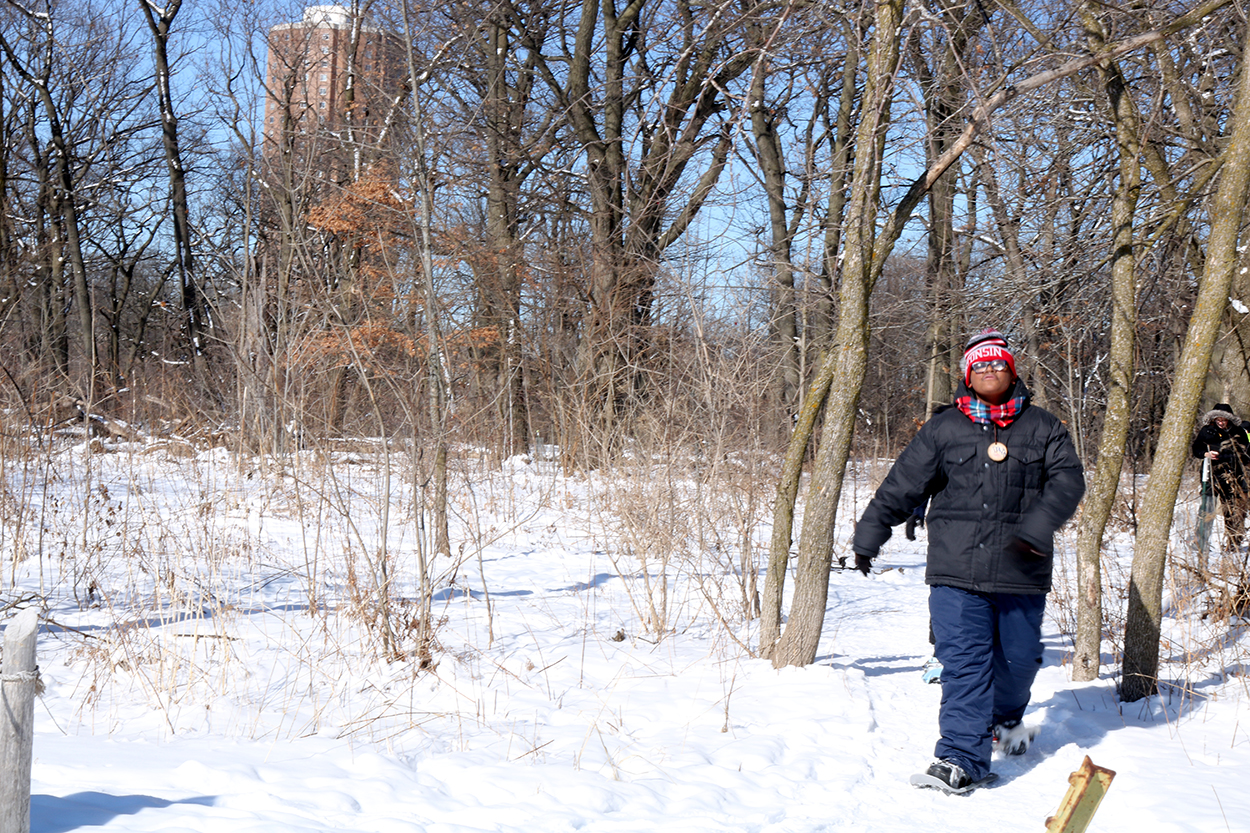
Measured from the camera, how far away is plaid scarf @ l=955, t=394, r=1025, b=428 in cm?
385

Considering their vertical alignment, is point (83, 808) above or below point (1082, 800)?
below

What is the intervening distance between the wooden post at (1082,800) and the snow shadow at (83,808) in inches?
92.6

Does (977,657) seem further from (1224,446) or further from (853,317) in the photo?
(1224,446)

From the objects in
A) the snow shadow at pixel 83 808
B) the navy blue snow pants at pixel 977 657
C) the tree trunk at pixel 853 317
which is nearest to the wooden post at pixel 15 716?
the snow shadow at pixel 83 808

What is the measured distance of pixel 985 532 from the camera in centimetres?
380

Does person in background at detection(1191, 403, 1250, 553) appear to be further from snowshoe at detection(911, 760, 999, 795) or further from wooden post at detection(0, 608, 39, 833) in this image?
wooden post at detection(0, 608, 39, 833)

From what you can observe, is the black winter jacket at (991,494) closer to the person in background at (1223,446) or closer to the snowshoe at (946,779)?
the snowshoe at (946,779)

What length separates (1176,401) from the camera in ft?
14.8

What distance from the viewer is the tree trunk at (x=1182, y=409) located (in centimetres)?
438

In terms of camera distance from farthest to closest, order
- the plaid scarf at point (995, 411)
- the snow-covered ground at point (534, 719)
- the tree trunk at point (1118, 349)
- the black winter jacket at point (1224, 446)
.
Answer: the black winter jacket at point (1224, 446)
the tree trunk at point (1118, 349)
the plaid scarf at point (995, 411)
the snow-covered ground at point (534, 719)

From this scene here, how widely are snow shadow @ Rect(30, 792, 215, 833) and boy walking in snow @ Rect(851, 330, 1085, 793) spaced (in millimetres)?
2731

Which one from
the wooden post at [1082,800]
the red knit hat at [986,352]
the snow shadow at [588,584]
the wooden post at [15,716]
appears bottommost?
the snow shadow at [588,584]

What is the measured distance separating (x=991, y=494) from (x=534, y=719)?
89.2 inches

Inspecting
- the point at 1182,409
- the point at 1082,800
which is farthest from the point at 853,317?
the point at 1082,800
